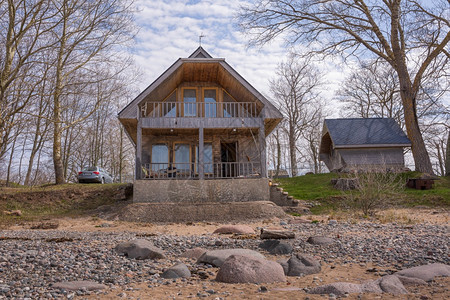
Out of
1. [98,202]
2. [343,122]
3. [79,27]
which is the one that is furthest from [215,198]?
[343,122]

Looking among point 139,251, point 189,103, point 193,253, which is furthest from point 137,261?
point 189,103

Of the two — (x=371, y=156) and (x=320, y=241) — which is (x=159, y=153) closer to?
(x=320, y=241)

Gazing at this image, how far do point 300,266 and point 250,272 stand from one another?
894 millimetres

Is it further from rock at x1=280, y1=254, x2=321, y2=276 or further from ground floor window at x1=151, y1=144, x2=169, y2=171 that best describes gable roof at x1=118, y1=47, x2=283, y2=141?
rock at x1=280, y1=254, x2=321, y2=276

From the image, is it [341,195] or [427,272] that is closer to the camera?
[427,272]

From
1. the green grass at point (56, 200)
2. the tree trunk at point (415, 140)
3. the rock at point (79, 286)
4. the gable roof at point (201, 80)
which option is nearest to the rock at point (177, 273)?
the rock at point (79, 286)

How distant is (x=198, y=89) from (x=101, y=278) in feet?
50.3

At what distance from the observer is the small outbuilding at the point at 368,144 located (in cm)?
2470

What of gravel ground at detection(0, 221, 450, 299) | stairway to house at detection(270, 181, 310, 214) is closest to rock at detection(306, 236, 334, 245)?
gravel ground at detection(0, 221, 450, 299)

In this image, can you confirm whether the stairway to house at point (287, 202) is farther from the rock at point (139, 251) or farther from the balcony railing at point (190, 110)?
the rock at point (139, 251)

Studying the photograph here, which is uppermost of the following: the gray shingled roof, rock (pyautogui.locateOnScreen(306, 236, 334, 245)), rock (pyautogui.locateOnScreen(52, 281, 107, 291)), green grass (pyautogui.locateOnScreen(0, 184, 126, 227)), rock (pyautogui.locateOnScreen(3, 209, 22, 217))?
the gray shingled roof

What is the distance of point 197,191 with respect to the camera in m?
15.5

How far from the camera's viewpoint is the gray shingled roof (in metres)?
25.1

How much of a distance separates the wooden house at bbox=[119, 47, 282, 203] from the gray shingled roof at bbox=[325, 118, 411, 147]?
28.5ft
